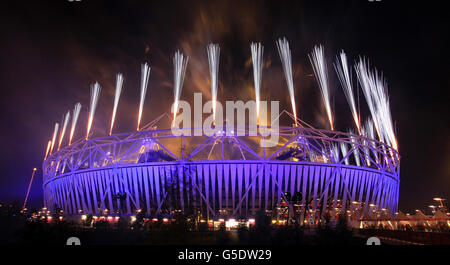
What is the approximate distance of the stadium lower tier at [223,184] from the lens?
4025cm

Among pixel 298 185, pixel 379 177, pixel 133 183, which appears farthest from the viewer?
pixel 379 177

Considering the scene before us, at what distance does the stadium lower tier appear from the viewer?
40.2 metres

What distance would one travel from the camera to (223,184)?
42938 mm

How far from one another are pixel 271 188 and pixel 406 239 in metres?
21.2

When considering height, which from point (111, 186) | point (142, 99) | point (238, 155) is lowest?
point (111, 186)

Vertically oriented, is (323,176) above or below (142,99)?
below

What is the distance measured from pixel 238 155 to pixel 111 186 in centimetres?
1985

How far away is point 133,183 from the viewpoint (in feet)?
146

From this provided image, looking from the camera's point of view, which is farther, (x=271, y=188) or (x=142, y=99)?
(x=271, y=188)
